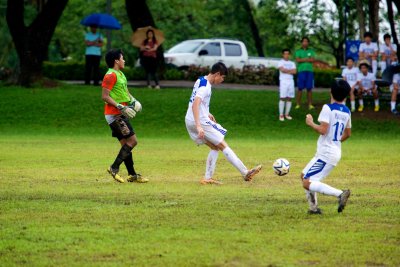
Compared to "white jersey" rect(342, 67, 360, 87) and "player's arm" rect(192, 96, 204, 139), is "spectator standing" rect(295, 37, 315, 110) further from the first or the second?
"player's arm" rect(192, 96, 204, 139)

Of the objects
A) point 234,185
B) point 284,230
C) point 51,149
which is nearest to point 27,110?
point 51,149

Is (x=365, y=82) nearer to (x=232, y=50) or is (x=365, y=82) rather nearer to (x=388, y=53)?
(x=388, y=53)

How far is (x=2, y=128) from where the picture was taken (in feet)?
95.4

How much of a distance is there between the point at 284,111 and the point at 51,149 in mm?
10025

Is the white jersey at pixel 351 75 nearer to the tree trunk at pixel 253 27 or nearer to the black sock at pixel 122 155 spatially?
the black sock at pixel 122 155

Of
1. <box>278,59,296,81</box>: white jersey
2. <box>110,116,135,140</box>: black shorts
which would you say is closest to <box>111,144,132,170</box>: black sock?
<box>110,116,135,140</box>: black shorts

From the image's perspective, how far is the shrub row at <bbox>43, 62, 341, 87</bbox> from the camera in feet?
136

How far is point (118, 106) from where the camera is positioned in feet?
50.3

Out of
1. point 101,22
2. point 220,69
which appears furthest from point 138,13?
point 220,69

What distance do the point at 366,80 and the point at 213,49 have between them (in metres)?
14.5

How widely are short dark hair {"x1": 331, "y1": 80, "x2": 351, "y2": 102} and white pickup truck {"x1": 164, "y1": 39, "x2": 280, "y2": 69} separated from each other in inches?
1223

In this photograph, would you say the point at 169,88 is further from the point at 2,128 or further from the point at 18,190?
the point at 18,190

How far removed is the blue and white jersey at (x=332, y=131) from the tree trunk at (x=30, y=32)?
23.6 meters

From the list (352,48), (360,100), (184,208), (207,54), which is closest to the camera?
(184,208)
